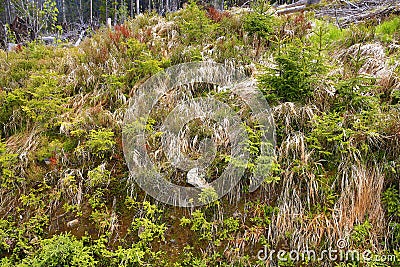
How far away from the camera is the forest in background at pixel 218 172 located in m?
3.40

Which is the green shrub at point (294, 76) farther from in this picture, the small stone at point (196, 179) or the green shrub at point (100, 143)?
the green shrub at point (100, 143)

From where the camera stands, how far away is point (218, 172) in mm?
3984

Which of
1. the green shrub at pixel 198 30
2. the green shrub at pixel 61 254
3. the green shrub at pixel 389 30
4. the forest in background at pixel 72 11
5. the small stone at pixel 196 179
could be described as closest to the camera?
the green shrub at pixel 61 254

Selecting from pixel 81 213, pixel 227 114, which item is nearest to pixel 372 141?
pixel 227 114

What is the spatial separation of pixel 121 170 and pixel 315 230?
2641mm

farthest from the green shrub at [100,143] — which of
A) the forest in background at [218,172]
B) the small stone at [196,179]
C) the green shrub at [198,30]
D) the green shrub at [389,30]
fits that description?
the green shrub at [389,30]

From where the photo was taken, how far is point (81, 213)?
3844 millimetres

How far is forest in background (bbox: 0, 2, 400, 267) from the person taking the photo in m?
3.40

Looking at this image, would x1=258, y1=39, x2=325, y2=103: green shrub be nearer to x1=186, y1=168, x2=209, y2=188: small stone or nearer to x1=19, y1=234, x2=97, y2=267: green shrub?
x1=186, y1=168, x2=209, y2=188: small stone

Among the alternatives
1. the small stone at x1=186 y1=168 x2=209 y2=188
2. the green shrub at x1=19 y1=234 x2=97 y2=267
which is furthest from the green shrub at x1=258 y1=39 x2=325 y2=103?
the green shrub at x1=19 y1=234 x2=97 y2=267

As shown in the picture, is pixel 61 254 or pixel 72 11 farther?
pixel 72 11

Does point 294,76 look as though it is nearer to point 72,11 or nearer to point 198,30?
point 198,30

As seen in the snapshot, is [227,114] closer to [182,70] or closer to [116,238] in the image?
[182,70]

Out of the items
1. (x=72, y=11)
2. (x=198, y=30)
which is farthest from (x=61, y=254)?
(x=72, y=11)
